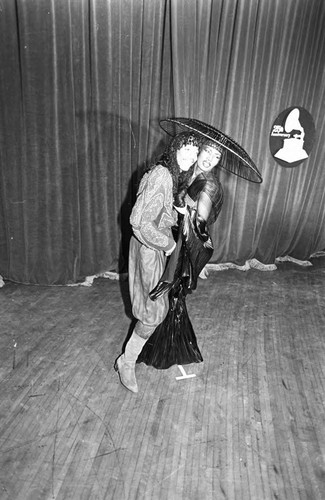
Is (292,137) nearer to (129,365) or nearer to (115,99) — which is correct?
(115,99)

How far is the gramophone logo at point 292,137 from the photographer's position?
391 cm

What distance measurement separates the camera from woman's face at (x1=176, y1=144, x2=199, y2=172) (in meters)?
1.97

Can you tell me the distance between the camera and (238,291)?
3744mm

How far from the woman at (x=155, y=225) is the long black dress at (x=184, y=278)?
0.24 ft

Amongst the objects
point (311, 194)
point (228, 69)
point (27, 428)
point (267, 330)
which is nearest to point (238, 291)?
point (267, 330)

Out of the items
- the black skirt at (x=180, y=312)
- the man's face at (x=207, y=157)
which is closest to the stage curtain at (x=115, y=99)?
the black skirt at (x=180, y=312)

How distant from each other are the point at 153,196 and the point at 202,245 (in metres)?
0.44

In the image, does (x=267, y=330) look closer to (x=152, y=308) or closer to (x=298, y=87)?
(x=152, y=308)

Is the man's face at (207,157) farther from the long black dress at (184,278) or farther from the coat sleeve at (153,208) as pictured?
the coat sleeve at (153,208)

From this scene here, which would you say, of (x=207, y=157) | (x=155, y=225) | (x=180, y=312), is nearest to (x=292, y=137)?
(x=207, y=157)

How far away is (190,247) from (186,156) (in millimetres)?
489

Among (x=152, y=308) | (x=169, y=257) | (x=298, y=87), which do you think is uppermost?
(x=298, y=87)

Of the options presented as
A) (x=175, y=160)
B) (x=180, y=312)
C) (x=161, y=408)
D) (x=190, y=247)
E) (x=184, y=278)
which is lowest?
(x=161, y=408)

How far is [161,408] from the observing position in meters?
2.28
